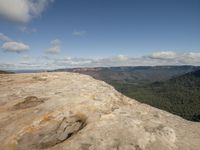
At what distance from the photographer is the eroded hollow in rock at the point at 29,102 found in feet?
54.8

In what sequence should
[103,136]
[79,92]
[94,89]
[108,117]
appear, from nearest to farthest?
[103,136] < [108,117] < [79,92] < [94,89]

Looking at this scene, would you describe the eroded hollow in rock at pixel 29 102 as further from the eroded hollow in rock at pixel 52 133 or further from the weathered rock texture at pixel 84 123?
the eroded hollow in rock at pixel 52 133

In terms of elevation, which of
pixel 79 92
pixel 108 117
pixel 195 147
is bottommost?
pixel 195 147

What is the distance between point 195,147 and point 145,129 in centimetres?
290

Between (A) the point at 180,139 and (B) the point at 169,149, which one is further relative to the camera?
(A) the point at 180,139

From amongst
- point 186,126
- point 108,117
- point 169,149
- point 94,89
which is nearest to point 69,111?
point 108,117

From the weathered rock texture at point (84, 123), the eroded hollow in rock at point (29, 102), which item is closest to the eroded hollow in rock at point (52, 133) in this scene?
the weathered rock texture at point (84, 123)

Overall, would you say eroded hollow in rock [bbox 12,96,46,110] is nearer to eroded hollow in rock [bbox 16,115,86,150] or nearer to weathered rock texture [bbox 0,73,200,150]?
weathered rock texture [bbox 0,73,200,150]

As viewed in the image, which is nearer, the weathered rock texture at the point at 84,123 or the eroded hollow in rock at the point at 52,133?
the weathered rock texture at the point at 84,123

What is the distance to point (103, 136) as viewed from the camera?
1281 cm

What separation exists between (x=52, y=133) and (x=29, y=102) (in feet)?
14.1

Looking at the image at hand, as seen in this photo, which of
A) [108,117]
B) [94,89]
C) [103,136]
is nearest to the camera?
[103,136]

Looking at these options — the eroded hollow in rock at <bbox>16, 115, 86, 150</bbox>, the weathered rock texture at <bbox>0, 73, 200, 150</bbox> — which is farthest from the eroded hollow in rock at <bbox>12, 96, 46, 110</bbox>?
the eroded hollow in rock at <bbox>16, 115, 86, 150</bbox>

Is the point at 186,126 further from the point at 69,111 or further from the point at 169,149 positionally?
the point at 69,111
